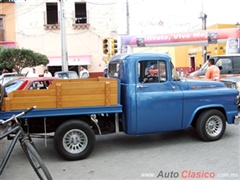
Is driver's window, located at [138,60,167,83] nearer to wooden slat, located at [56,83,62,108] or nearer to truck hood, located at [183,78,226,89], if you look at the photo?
truck hood, located at [183,78,226,89]

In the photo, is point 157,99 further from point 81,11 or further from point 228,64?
point 81,11

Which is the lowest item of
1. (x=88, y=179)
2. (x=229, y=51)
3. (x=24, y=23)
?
(x=88, y=179)

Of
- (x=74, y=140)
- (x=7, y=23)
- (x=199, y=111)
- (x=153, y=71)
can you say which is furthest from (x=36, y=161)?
(x=7, y=23)

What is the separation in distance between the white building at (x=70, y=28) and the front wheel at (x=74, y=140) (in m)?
20.5

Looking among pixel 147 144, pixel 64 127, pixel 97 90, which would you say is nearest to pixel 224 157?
pixel 147 144

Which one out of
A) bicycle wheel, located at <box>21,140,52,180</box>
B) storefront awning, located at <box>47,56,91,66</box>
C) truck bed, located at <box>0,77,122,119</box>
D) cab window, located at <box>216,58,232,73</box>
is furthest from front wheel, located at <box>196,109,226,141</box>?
storefront awning, located at <box>47,56,91,66</box>

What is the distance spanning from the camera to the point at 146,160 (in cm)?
485

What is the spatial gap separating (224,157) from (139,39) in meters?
10.7

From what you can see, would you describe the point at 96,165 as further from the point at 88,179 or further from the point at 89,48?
the point at 89,48

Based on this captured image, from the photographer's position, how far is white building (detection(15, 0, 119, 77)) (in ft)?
82.0

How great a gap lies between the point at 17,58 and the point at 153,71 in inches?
611

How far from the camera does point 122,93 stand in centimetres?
528

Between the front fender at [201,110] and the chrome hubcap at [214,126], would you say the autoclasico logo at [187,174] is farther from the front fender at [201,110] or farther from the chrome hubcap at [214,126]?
the chrome hubcap at [214,126]

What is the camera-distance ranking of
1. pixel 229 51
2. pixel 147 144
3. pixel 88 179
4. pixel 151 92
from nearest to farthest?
pixel 88 179, pixel 151 92, pixel 147 144, pixel 229 51
